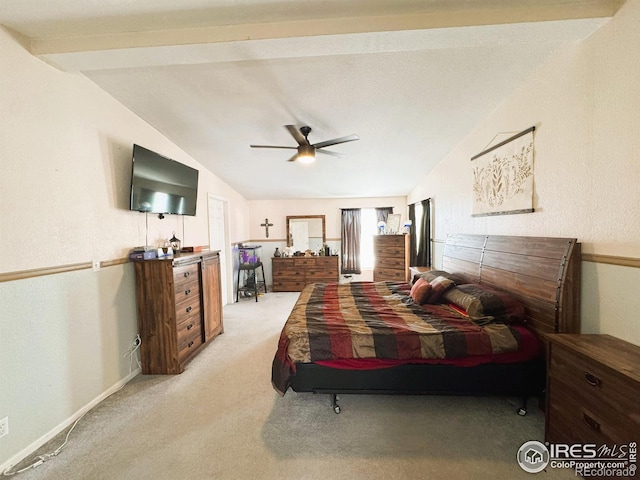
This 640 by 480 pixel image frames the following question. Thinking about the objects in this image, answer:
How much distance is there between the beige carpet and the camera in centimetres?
151

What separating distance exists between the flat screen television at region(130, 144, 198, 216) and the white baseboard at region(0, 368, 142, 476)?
63.9 inches

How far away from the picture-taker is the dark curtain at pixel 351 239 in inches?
255

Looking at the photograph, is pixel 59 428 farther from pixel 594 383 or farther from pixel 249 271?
pixel 249 271

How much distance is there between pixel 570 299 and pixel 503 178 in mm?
1229

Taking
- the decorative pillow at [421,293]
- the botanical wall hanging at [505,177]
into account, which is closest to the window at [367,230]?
the botanical wall hanging at [505,177]

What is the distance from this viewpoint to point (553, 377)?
60.9 inches

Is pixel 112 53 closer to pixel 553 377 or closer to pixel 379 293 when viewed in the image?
pixel 379 293

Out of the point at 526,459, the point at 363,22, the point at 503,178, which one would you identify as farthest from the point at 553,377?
the point at 363,22

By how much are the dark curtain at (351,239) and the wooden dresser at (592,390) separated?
16.2ft

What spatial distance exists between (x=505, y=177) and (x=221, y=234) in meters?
4.54

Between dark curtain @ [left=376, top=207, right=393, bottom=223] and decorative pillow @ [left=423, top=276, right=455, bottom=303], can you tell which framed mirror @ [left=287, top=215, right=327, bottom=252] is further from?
decorative pillow @ [left=423, top=276, right=455, bottom=303]

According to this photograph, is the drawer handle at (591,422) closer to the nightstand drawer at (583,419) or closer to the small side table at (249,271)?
the nightstand drawer at (583,419)

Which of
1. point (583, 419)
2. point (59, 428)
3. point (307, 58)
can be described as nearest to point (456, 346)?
point (583, 419)

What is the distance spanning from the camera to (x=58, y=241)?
6.33 ft
